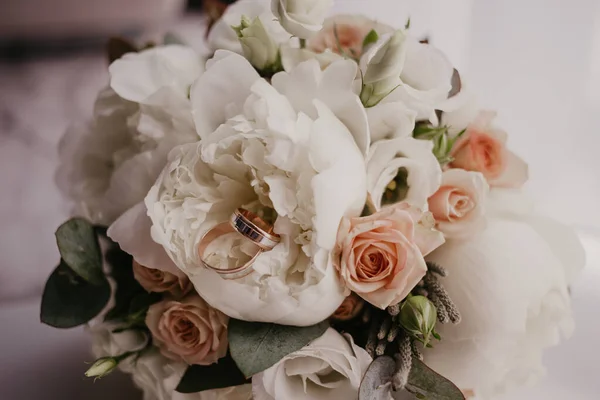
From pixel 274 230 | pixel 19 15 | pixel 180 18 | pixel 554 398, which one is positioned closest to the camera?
pixel 274 230

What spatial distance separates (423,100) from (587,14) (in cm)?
51

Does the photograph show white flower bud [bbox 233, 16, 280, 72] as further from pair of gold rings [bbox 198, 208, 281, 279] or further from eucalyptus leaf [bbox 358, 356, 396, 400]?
eucalyptus leaf [bbox 358, 356, 396, 400]

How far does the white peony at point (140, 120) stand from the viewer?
0.52 metres

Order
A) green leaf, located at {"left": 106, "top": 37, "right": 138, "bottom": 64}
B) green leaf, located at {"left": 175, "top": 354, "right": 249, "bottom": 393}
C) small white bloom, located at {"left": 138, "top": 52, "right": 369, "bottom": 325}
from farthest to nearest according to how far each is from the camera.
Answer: green leaf, located at {"left": 106, "top": 37, "right": 138, "bottom": 64}
green leaf, located at {"left": 175, "top": 354, "right": 249, "bottom": 393}
small white bloom, located at {"left": 138, "top": 52, "right": 369, "bottom": 325}

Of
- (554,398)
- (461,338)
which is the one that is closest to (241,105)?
(461,338)

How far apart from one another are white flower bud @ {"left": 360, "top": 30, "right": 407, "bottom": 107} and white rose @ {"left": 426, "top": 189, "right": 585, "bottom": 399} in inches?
5.7

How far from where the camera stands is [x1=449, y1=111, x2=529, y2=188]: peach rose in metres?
0.55

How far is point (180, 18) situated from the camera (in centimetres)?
94

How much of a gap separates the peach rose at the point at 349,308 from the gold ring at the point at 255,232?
103 mm

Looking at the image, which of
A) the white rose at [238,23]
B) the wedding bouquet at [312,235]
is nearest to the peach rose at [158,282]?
the wedding bouquet at [312,235]

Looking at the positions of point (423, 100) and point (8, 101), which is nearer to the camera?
point (423, 100)

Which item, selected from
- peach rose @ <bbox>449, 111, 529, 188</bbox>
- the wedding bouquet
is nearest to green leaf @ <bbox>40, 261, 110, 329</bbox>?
the wedding bouquet

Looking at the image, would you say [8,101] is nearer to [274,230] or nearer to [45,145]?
[45,145]

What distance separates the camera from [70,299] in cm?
58
